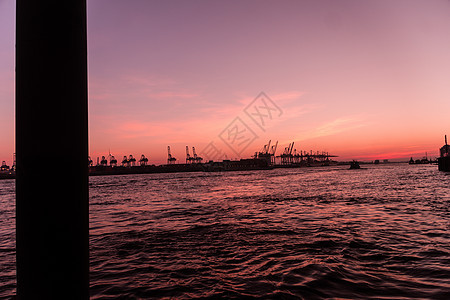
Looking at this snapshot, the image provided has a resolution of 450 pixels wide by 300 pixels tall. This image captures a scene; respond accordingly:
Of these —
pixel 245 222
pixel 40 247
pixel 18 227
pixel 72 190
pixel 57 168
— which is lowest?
pixel 245 222

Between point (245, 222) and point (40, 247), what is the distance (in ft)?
34.3

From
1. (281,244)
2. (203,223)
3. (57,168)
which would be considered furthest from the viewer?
(203,223)

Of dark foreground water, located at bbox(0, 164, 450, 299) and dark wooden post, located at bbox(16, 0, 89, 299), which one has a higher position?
dark wooden post, located at bbox(16, 0, 89, 299)

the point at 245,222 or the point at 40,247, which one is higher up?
the point at 40,247

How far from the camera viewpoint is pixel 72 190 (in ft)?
4.81

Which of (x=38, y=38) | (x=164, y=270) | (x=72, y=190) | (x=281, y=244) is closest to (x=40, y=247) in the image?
(x=72, y=190)

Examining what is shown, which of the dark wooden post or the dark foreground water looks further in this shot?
the dark foreground water

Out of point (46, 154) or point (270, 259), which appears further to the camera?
point (270, 259)

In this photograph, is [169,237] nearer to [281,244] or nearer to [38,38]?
[281,244]

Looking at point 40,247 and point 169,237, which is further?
point 169,237

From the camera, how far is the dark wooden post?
142 cm

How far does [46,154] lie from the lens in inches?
55.7

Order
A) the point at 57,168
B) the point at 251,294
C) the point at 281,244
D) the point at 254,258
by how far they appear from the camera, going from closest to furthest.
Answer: the point at 57,168 → the point at 251,294 → the point at 254,258 → the point at 281,244

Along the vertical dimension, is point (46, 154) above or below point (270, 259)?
above
